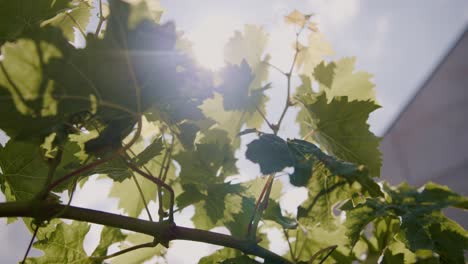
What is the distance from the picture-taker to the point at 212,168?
79 centimetres

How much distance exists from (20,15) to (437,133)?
3.20 meters

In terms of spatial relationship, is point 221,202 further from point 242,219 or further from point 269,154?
point 269,154

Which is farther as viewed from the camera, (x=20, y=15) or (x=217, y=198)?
(x=217, y=198)

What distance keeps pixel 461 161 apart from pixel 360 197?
2.70 metres

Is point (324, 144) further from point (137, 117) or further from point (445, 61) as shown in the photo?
point (445, 61)

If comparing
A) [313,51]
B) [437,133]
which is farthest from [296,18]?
[437,133]

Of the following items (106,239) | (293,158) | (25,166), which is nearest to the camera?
(293,158)

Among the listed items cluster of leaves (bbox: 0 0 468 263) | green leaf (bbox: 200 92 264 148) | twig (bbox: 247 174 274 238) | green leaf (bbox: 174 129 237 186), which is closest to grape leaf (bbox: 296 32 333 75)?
cluster of leaves (bbox: 0 0 468 263)

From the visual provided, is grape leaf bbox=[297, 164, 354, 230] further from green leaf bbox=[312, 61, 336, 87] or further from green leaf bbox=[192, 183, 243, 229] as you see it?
green leaf bbox=[312, 61, 336, 87]

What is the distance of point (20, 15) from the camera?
A: 0.60 metres

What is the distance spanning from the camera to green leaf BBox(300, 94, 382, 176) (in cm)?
66

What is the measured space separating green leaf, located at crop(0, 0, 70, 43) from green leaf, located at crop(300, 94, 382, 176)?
426 mm

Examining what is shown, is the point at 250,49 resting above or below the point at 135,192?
above

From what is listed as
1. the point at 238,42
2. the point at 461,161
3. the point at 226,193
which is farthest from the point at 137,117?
the point at 461,161
